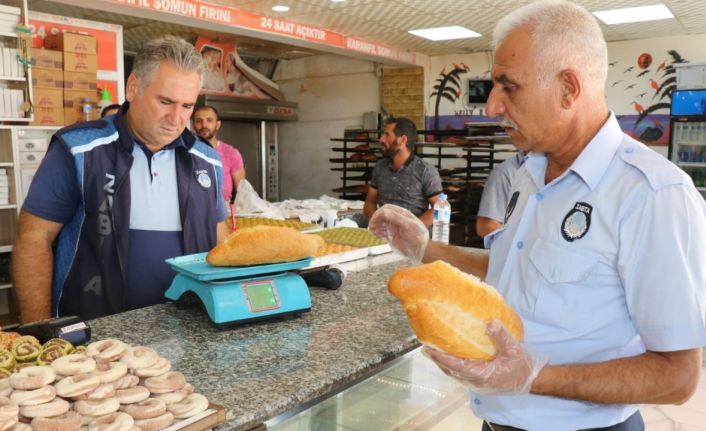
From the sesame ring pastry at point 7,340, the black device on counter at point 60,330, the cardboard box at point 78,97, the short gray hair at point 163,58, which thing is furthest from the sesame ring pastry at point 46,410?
the cardboard box at point 78,97

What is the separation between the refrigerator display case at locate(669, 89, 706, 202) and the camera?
706 centimetres

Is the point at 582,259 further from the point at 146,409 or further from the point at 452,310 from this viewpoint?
the point at 146,409

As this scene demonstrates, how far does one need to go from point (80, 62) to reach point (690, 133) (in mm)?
7215

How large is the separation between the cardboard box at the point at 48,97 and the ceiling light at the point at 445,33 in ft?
15.5

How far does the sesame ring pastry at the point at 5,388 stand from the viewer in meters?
0.96

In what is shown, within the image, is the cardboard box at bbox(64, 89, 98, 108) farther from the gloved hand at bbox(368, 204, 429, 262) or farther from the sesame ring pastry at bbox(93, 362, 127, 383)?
the sesame ring pastry at bbox(93, 362, 127, 383)

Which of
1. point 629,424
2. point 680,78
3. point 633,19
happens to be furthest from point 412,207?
point 680,78

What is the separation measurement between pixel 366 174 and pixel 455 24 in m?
2.91

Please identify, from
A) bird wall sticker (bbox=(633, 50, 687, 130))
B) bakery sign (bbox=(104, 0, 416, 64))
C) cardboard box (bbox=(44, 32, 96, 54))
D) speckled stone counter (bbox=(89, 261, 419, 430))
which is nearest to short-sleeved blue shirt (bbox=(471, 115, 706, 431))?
speckled stone counter (bbox=(89, 261, 419, 430))

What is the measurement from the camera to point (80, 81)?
216 inches

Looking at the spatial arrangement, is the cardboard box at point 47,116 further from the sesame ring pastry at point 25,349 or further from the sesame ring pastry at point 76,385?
the sesame ring pastry at point 76,385

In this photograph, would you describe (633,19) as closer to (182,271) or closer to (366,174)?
(366,174)

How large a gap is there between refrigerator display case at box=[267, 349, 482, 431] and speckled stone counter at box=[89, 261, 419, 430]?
101mm

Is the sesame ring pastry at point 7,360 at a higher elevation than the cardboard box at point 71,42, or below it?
below
